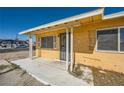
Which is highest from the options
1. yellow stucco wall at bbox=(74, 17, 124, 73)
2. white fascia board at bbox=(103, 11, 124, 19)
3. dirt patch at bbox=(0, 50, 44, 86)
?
white fascia board at bbox=(103, 11, 124, 19)

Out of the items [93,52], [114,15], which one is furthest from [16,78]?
[114,15]

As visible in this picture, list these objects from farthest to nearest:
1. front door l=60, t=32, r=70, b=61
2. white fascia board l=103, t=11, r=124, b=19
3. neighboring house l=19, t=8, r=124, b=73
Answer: front door l=60, t=32, r=70, b=61, neighboring house l=19, t=8, r=124, b=73, white fascia board l=103, t=11, r=124, b=19

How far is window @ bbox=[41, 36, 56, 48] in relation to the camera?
29.5 ft

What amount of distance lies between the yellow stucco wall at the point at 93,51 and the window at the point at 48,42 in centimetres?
222

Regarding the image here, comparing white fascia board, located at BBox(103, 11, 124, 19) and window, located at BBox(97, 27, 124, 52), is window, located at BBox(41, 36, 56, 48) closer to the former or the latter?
window, located at BBox(97, 27, 124, 52)

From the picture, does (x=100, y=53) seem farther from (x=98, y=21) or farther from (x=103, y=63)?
→ (x=98, y=21)

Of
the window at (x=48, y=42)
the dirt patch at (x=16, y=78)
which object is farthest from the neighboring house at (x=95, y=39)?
the dirt patch at (x=16, y=78)

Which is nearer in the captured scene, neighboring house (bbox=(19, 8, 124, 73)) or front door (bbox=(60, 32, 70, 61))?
neighboring house (bbox=(19, 8, 124, 73))

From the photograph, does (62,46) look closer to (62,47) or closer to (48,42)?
(62,47)

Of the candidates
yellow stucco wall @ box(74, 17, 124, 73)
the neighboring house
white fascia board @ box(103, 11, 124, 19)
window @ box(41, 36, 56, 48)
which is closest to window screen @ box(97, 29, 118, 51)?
the neighboring house

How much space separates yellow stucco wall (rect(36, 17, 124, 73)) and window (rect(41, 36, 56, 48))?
2225 millimetres

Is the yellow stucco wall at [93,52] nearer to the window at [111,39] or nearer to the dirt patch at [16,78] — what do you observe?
the window at [111,39]

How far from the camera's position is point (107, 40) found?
5.71 metres
